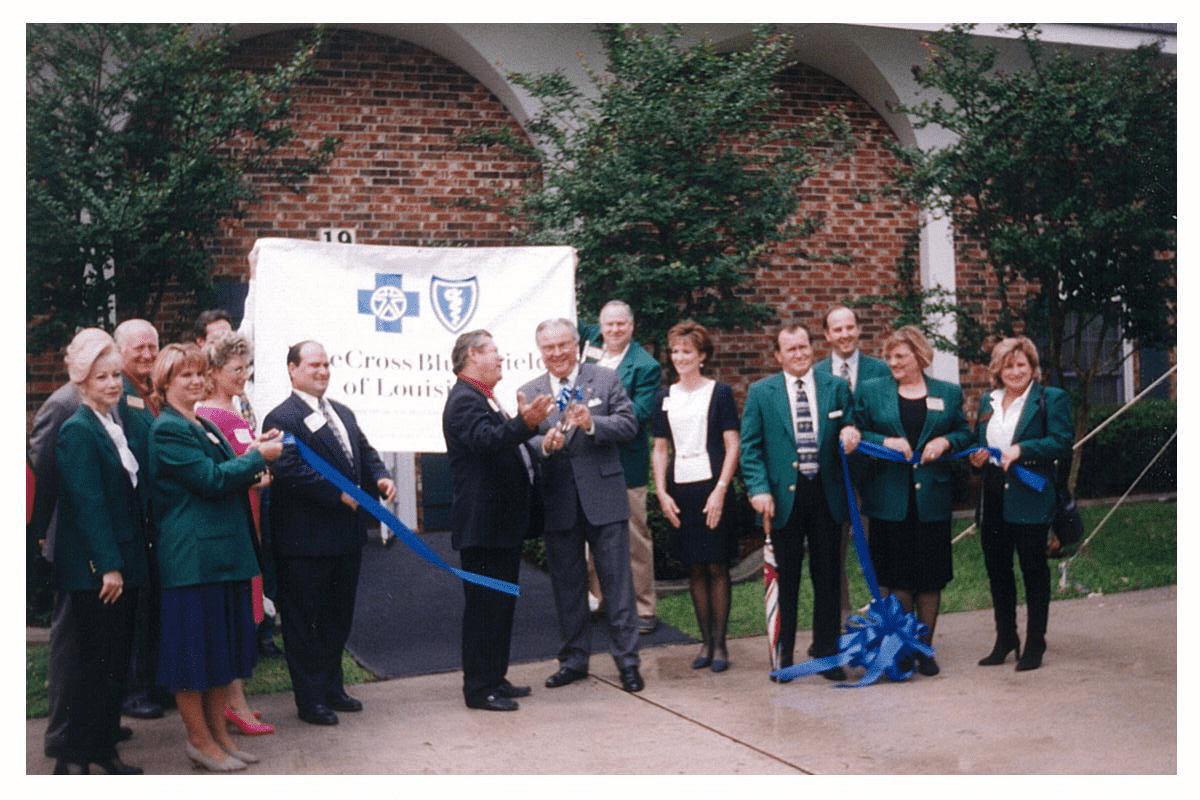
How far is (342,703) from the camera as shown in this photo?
5.36m

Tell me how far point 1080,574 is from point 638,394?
349cm

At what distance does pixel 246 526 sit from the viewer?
4.70 meters

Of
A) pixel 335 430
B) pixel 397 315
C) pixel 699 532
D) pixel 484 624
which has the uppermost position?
pixel 397 315

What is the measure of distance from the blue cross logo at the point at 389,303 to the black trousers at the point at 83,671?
242cm

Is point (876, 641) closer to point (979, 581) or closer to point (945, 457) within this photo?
point (945, 457)

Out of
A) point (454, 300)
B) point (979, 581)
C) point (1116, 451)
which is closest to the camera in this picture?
point (454, 300)

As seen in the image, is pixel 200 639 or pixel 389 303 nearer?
pixel 200 639

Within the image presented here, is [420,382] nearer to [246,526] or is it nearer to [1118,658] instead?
[246,526]

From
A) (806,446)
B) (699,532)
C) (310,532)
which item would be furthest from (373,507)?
(806,446)

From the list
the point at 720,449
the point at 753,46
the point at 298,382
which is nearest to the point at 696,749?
the point at 720,449

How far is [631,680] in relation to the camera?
5617mm

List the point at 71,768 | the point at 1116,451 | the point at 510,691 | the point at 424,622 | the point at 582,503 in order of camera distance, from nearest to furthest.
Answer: the point at 71,768 < the point at 510,691 < the point at 582,503 < the point at 424,622 < the point at 1116,451

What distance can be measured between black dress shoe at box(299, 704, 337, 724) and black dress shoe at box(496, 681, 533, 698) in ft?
2.47

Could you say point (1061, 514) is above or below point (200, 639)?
above
